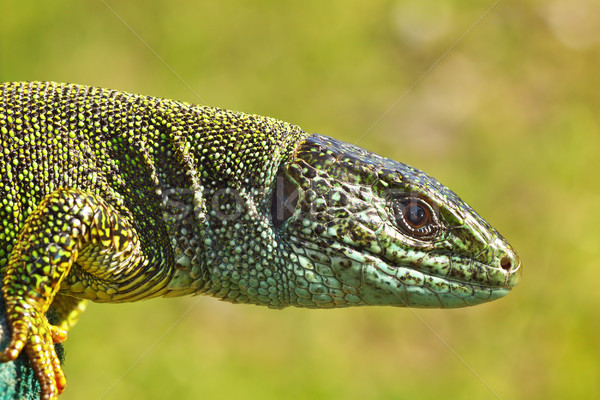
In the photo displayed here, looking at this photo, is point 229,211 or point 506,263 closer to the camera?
point 229,211

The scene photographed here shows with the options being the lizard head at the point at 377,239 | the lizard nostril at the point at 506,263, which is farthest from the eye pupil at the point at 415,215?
the lizard nostril at the point at 506,263

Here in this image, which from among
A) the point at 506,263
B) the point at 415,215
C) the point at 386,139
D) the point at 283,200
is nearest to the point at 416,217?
the point at 415,215

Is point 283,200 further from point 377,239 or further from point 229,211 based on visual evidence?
point 377,239

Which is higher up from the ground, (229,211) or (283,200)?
(283,200)

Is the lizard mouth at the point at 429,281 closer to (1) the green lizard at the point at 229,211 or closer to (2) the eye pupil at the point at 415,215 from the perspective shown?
(1) the green lizard at the point at 229,211

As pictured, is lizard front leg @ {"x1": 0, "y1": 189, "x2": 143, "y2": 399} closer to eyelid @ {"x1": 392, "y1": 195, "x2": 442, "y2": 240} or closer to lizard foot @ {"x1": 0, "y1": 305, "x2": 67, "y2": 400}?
lizard foot @ {"x1": 0, "y1": 305, "x2": 67, "y2": 400}

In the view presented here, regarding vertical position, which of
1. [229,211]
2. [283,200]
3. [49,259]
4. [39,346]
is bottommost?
[39,346]
